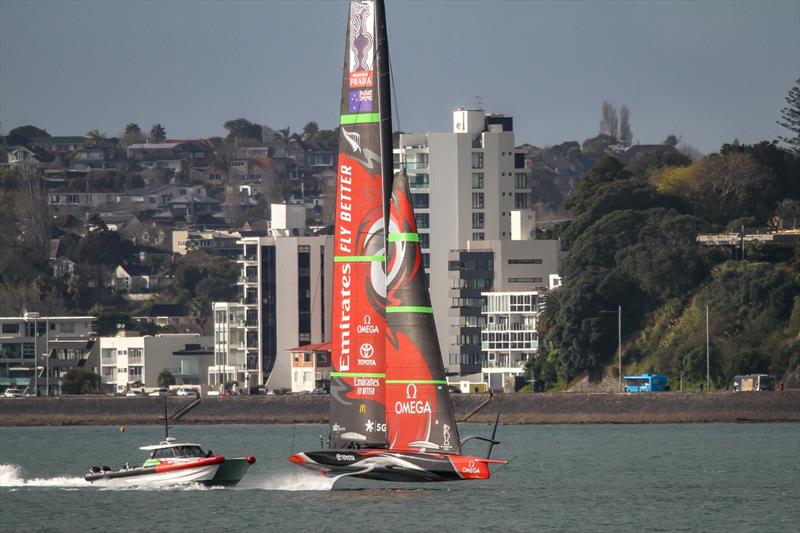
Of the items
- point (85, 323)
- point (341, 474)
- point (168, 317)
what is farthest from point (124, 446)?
point (168, 317)

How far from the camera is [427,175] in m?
156

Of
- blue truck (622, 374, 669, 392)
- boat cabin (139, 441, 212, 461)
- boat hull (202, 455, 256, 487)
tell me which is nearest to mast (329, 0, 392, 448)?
boat hull (202, 455, 256, 487)

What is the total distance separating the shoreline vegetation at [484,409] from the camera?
11000 centimetres

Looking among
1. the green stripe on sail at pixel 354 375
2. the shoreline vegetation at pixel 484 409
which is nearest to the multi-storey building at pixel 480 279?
the shoreline vegetation at pixel 484 409

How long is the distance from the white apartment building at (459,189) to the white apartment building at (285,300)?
8.52m

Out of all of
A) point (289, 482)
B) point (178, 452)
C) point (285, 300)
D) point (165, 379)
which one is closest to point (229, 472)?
point (178, 452)

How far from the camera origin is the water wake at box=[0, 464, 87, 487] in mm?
64562

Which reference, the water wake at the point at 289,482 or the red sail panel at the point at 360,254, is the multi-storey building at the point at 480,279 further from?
the red sail panel at the point at 360,254

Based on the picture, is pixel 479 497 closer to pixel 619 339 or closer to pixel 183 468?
pixel 183 468

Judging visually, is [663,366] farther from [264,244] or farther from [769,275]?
[264,244]

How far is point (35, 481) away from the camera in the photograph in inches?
2594

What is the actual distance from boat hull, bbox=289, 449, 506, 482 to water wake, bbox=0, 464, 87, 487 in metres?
16.3

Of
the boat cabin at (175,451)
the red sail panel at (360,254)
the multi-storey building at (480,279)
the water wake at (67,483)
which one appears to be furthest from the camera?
the multi-storey building at (480,279)

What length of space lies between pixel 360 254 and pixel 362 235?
1.68 feet
